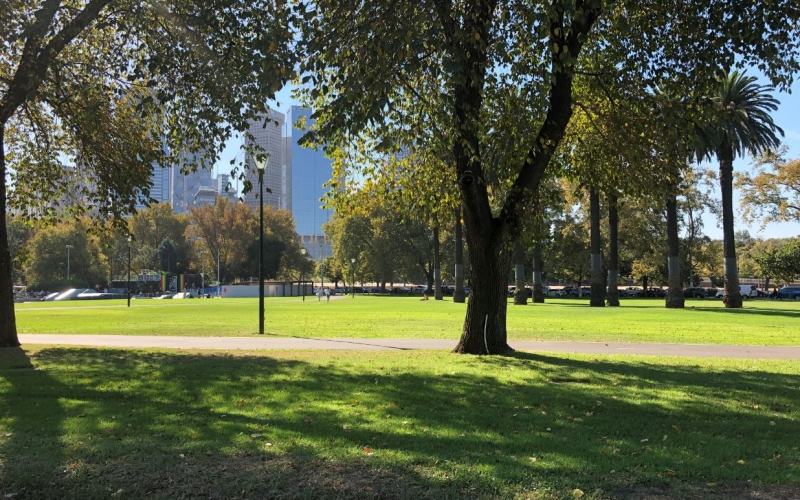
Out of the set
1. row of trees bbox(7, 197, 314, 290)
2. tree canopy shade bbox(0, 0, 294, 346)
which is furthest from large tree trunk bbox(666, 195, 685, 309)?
A: row of trees bbox(7, 197, 314, 290)

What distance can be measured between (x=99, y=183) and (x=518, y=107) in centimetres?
1023

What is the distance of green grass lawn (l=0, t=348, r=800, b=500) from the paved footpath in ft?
13.2

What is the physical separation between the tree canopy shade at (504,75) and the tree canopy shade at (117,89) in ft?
3.55

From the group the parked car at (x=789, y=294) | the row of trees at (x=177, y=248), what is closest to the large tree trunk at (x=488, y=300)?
the parked car at (x=789, y=294)

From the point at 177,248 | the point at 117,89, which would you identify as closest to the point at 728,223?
the point at 117,89

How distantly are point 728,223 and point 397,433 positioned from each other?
34823 mm

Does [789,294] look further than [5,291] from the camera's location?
Yes

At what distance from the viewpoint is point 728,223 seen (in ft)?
112

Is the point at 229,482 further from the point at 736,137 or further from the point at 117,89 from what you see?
the point at 736,137

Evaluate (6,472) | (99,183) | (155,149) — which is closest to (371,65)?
(6,472)

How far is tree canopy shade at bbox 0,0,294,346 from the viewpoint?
9.46 m

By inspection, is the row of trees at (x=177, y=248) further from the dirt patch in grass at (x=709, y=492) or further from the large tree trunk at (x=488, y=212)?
the dirt patch in grass at (x=709, y=492)

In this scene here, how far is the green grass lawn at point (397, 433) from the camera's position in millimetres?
4195

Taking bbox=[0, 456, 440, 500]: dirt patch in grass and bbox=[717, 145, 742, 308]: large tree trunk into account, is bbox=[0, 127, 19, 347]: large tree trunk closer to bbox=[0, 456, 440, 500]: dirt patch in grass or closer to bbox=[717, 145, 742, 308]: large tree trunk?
bbox=[0, 456, 440, 500]: dirt patch in grass
